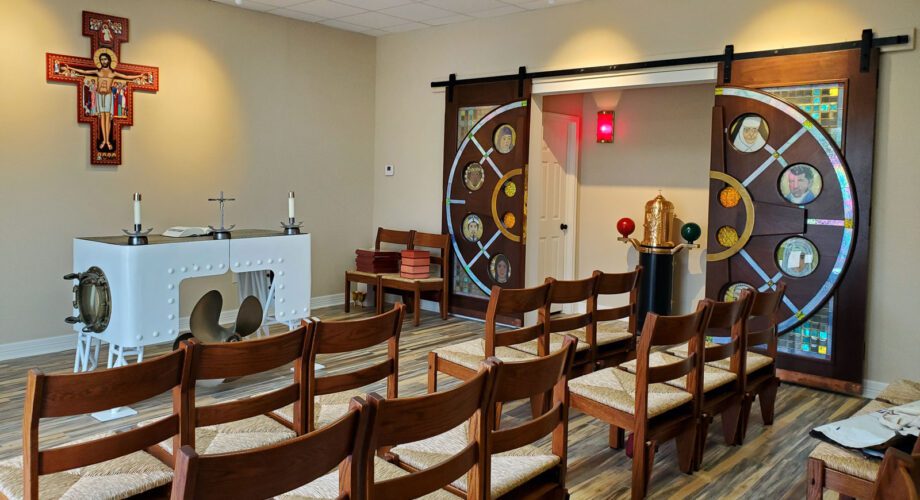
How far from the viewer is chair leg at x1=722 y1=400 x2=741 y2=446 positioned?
3750mm

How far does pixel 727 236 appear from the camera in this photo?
537 cm

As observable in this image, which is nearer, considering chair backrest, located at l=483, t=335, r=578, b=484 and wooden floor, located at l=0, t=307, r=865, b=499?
chair backrest, located at l=483, t=335, r=578, b=484

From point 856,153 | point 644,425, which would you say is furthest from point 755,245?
point 644,425

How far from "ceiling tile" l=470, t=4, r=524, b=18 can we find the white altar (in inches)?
113

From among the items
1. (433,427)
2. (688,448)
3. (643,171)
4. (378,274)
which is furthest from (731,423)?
(378,274)

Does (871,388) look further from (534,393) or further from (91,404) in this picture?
(91,404)

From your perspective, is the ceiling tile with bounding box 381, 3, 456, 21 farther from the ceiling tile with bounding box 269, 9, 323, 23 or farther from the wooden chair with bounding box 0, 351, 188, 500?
the wooden chair with bounding box 0, 351, 188, 500

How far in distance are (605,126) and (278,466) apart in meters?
6.15

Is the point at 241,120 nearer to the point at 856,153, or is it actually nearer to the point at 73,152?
the point at 73,152

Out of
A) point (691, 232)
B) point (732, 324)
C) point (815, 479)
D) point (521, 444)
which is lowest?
point (815, 479)

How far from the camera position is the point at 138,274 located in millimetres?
4301

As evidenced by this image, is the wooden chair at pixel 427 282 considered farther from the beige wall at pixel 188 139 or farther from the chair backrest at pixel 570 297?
the chair backrest at pixel 570 297

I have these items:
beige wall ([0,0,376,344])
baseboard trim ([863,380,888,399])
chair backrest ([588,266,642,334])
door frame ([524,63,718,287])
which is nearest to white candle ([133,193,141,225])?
beige wall ([0,0,376,344])

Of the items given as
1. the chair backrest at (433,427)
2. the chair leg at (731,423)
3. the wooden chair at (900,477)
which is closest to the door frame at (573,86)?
the chair leg at (731,423)
